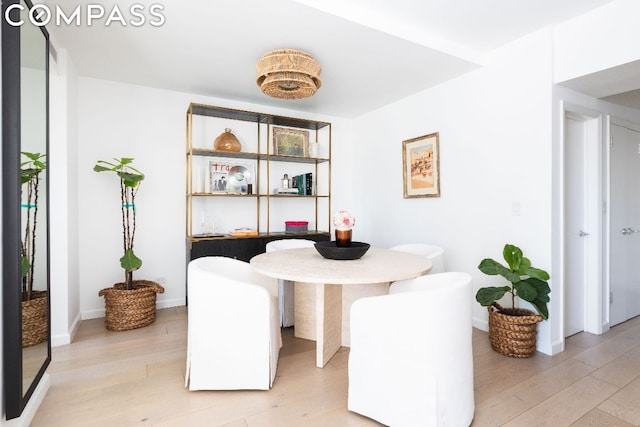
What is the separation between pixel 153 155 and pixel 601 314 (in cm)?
456

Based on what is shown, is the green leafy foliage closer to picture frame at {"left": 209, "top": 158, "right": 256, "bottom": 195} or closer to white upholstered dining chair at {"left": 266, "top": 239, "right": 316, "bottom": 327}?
picture frame at {"left": 209, "top": 158, "right": 256, "bottom": 195}

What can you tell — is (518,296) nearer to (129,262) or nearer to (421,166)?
(421,166)

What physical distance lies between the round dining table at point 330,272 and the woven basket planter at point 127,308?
1.38 meters

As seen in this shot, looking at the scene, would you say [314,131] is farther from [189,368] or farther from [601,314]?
[601,314]

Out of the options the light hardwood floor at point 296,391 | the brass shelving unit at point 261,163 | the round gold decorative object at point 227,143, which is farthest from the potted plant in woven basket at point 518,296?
the round gold decorative object at point 227,143

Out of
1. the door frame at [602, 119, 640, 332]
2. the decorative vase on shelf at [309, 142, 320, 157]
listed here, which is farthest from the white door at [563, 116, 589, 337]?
the decorative vase on shelf at [309, 142, 320, 157]

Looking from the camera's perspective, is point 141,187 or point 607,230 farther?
point 141,187

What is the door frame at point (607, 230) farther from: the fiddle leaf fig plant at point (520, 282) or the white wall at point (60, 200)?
the white wall at point (60, 200)

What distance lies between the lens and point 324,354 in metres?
2.35

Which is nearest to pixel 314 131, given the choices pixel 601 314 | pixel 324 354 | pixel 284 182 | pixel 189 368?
pixel 284 182

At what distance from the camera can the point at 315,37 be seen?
8.21ft

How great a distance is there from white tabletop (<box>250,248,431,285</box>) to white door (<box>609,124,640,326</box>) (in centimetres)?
229

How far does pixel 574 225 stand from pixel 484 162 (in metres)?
0.95

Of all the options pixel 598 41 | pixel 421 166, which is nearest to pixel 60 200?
pixel 421 166
